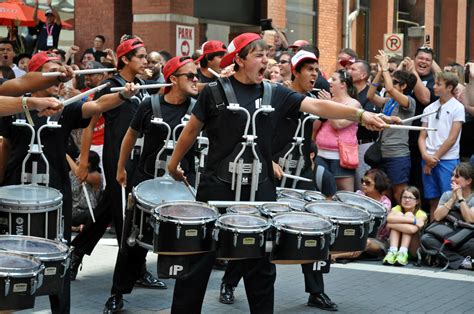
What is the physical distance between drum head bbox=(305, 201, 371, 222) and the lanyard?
16.4 feet

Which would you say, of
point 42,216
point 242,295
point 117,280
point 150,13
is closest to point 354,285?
point 242,295

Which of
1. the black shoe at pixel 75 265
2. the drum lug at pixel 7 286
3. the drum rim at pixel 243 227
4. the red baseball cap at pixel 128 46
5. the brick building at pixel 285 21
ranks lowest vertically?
the black shoe at pixel 75 265

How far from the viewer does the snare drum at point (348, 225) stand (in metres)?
6.38

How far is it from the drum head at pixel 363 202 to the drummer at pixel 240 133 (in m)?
0.80

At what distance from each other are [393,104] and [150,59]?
127 inches

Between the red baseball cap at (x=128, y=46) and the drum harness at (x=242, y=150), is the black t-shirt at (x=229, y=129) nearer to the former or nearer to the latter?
the drum harness at (x=242, y=150)

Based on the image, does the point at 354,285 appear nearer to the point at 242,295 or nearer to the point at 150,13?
the point at 242,295

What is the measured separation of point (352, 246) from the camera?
6422 millimetres

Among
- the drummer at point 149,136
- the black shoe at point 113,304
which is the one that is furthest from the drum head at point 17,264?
the black shoe at point 113,304

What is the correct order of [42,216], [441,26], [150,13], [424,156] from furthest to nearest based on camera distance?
1. [441,26]
2. [150,13]
3. [424,156]
4. [42,216]

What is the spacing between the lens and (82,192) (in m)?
11.9

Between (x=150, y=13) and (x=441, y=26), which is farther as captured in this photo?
(x=441, y=26)

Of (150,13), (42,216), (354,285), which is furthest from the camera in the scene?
(150,13)

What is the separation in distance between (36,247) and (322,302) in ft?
11.1
